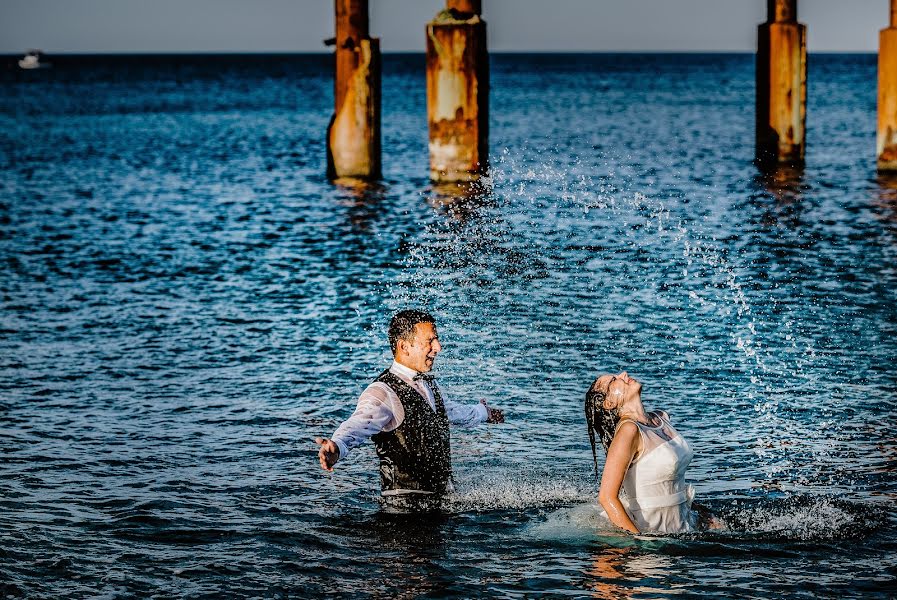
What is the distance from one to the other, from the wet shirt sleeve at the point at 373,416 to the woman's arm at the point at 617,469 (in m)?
1.18

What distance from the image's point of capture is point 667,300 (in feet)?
46.8

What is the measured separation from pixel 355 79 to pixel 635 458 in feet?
54.1

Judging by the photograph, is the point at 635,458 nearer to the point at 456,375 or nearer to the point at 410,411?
the point at 410,411

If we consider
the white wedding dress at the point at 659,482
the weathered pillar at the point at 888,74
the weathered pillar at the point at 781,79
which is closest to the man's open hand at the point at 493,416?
the white wedding dress at the point at 659,482

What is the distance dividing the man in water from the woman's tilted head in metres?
0.85

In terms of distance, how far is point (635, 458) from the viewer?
21.3 feet

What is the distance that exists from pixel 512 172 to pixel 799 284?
15011 millimetres

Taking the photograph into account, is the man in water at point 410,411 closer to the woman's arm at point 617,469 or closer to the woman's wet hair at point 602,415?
the woman's wet hair at point 602,415

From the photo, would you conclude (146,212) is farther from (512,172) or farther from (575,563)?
(575,563)

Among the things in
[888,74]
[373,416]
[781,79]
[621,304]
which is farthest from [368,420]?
[781,79]

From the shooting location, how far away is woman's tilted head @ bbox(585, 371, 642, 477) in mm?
6438

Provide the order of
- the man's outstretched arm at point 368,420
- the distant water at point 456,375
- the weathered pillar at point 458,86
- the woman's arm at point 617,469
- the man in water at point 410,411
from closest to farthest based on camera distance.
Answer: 1. the woman's arm at point 617,469
2. the man's outstretched arm at point 368,420
3. the man in water at point 410,411
4. the distant water at point 456,375
5. the weathered pillar at point 458,86

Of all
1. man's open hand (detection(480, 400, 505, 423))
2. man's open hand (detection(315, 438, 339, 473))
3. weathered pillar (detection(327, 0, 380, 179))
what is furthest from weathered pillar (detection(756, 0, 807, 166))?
man's open hand (detection(315, 438, 339, 473))

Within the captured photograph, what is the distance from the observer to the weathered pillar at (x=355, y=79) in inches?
871
